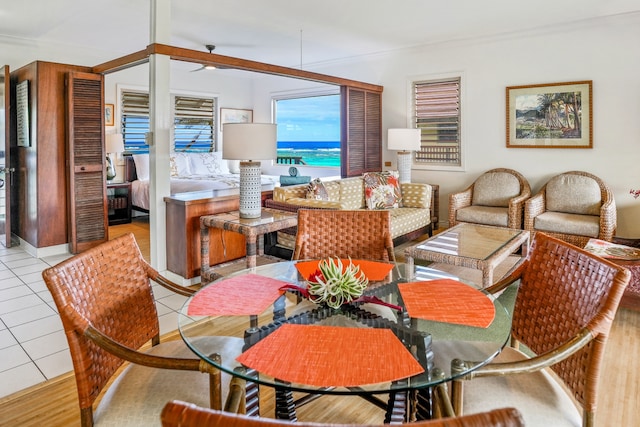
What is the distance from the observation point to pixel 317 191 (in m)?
4.26

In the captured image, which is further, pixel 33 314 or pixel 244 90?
pixel 244 90

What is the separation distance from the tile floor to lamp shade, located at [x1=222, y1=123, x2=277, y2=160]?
121 cm

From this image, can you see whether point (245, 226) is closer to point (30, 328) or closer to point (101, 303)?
point (30, 328)

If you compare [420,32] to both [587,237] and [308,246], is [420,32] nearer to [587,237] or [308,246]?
[587,237]

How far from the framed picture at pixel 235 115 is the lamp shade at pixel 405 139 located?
12.3ft

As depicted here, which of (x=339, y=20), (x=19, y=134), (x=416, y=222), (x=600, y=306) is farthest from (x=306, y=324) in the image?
(x=19, y=134)

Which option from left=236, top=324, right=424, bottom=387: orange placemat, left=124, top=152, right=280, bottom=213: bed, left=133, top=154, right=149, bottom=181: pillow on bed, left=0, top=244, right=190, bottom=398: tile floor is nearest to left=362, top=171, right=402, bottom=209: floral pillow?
left=124, top=152, right=280, bottom=213: bed

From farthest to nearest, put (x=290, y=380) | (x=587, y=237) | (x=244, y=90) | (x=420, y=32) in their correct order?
1. (x=244, y=90)
2. (x=420, y=32)
3. (x=587, y=237)
4. (x=290, y=380)

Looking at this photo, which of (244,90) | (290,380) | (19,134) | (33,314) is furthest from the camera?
(244,90)

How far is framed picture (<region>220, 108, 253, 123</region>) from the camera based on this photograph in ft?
26.7

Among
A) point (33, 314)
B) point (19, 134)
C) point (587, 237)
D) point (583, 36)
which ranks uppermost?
point (583, 36)

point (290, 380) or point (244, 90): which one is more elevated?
point (244, 90)

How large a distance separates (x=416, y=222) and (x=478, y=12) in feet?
7.43

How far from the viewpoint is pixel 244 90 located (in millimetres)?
8531
